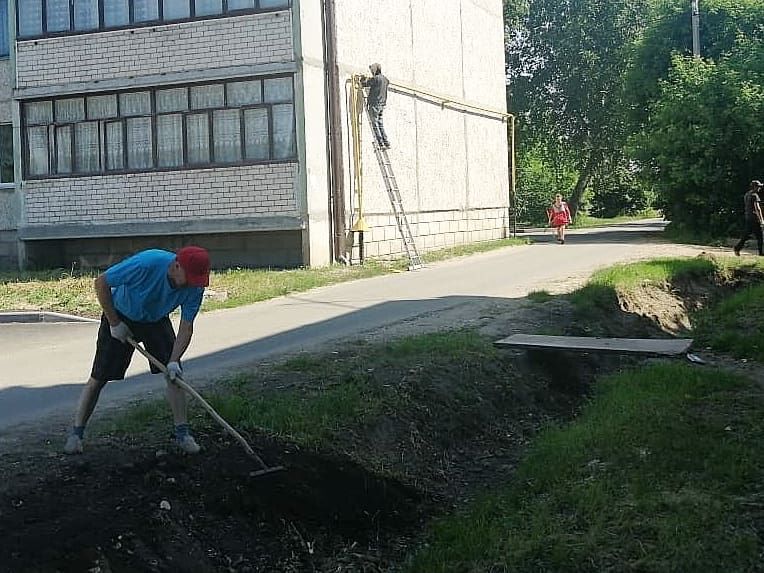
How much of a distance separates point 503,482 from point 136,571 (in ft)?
10.9

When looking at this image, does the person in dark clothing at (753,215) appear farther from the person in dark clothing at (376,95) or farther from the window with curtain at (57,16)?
the window with curtain at (57,16)

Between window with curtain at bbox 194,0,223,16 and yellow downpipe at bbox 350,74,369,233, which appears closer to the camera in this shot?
window with curtain at bbox 194,0,223,16

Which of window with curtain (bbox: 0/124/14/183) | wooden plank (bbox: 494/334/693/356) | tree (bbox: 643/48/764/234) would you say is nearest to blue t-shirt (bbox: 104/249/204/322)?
wooden plank (bbox: 494/334/693/356)

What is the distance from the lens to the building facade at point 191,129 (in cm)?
2081

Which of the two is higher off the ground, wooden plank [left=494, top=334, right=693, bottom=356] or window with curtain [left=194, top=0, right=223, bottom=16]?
window with curtain [left=194, top=0, right=223, bottom=16]

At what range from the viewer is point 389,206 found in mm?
Answer: 23625

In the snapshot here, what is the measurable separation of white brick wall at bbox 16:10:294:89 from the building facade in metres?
0.03

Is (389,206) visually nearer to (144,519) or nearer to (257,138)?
(257,138)

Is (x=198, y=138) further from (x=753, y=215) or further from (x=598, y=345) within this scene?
(x=598, y=345)

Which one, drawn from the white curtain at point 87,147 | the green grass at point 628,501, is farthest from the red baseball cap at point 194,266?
the white curtain at point 87,147

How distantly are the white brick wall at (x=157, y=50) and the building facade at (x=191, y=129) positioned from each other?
30mm

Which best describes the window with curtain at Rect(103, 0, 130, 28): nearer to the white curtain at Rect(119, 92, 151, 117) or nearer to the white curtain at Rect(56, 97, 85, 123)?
the white curtain at Rect(119, 92, 151, 117)

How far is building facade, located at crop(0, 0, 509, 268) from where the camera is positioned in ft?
68.3

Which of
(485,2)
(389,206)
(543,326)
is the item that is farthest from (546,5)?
(543,326)
